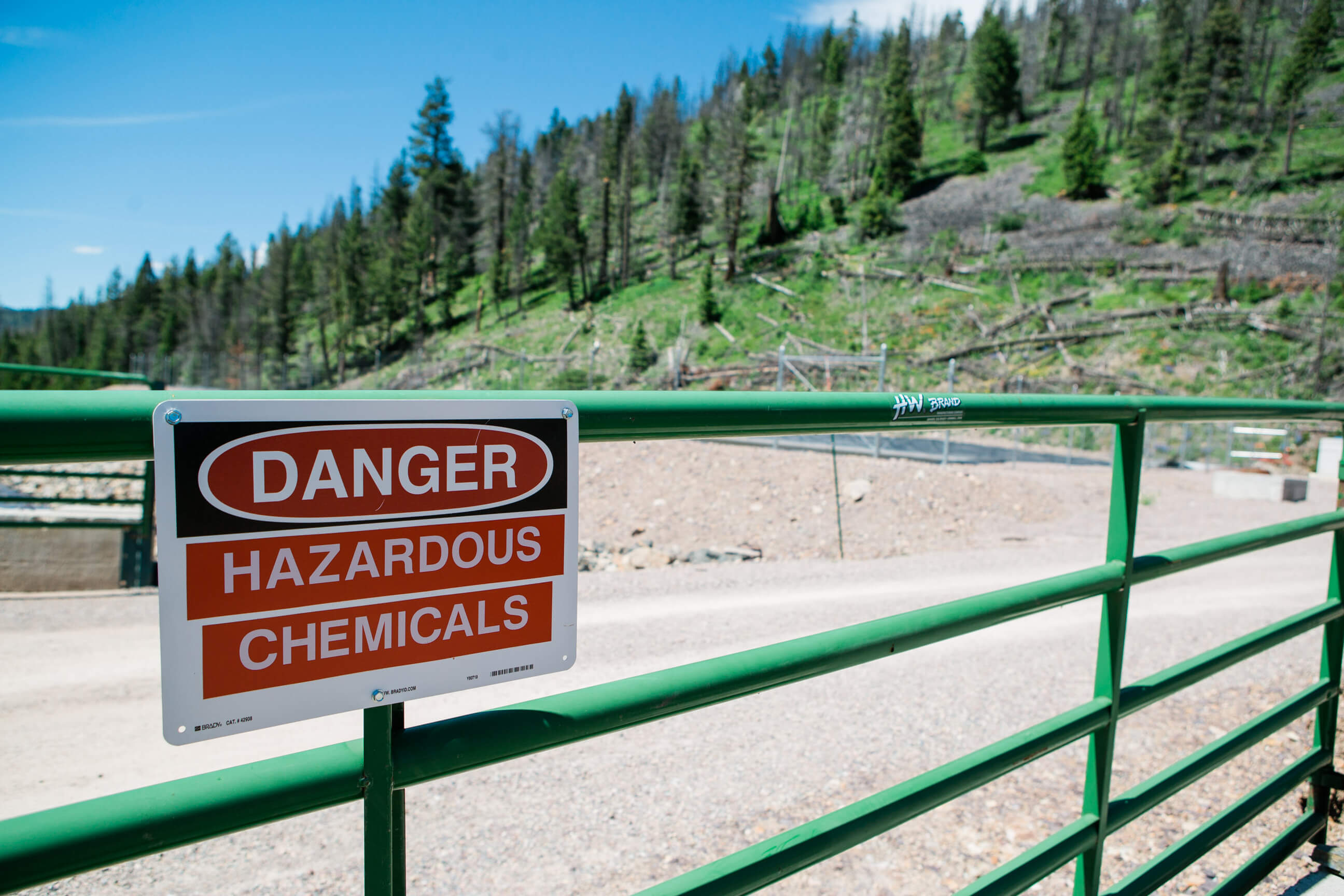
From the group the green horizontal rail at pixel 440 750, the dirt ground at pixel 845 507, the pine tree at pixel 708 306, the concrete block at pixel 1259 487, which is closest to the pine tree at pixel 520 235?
the pine tree at pixel 708 306

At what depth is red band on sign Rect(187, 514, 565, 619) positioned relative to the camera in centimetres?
92

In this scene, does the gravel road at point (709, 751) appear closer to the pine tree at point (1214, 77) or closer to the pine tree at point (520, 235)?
the pine tree at point (520, 235)

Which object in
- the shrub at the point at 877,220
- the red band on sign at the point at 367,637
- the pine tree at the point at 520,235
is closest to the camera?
the red band on sign at the point at 367,637

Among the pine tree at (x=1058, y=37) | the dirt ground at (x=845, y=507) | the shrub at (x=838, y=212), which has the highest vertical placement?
the pine tree at (x=1058, y=37)

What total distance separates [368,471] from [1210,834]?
9.21ft

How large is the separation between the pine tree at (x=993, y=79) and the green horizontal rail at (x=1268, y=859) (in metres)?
77.1

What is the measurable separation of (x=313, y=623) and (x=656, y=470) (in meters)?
13.4

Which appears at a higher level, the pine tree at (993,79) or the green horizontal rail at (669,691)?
the pine tree at (993,79)

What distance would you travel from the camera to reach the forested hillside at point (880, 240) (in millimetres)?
35250

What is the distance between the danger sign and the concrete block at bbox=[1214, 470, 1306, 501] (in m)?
18.5

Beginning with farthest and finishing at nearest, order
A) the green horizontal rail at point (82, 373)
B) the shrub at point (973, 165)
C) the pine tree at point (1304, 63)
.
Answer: the shrub at point (973, 165), the pine tree at point (1304, 63), the green horizontal rail at point (82, 373)

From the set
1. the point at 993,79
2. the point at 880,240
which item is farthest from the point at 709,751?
the point at 993,79

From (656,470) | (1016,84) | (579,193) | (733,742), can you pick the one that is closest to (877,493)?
(656,470)

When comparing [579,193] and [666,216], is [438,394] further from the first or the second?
[579,193]
